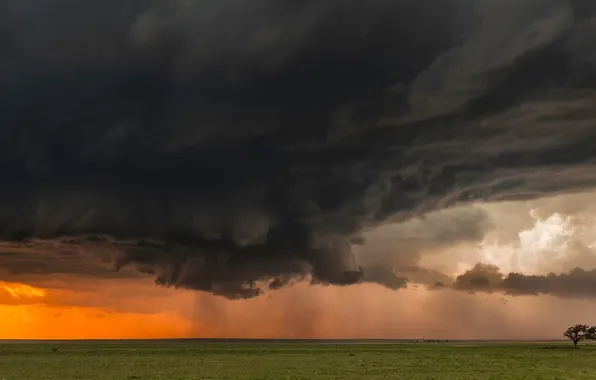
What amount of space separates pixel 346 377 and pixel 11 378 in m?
36.3

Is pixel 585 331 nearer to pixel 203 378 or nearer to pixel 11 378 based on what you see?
pixel 203 378

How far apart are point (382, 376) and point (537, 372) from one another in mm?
19685

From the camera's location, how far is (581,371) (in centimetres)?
7575

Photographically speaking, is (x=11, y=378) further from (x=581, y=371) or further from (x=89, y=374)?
(x=581, y=371)

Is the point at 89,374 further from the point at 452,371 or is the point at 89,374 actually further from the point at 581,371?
the point at 581,371

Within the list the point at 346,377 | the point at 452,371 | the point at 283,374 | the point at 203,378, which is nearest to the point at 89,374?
the point at 203,378

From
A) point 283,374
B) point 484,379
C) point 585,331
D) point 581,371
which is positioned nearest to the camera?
point 484,379

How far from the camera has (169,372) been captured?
74500 millimetres

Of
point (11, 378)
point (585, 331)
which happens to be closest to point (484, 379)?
point (11, 378)

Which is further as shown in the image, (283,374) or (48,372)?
(48,372)

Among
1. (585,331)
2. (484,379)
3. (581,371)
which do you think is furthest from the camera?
(585,331)

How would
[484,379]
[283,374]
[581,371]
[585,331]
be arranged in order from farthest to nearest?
[585,331]
[581,371]
[283,374]
[484,379]

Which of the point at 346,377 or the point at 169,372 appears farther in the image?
the point at 169,372

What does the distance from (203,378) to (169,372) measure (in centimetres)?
1134
